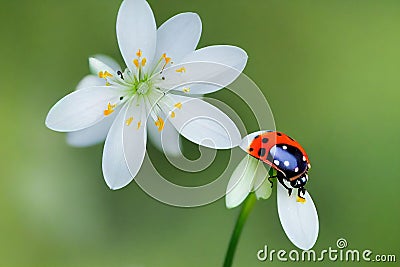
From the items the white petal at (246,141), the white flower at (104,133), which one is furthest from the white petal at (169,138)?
the white petal at (246,141)

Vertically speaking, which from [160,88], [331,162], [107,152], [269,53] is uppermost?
[269,53]

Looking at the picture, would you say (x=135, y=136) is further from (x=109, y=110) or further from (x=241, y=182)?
(x=241, y=182)

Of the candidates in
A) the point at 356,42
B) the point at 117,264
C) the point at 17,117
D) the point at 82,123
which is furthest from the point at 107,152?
the point at 356,42

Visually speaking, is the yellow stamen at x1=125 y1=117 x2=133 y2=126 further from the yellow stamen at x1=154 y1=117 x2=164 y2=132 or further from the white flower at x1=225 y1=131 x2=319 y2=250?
the white flower at x1=225 y1=131 x2=319 y2=250

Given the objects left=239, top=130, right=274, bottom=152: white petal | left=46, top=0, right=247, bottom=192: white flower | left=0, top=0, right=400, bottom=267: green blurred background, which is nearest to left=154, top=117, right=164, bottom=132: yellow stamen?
left=46, top=0, right=247, bottom=192: white flower

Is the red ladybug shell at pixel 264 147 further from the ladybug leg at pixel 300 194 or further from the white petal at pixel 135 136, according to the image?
the white petal at pixel 135 136

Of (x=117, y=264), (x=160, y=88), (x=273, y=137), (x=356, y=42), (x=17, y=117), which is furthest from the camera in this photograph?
(x=356, y=42)

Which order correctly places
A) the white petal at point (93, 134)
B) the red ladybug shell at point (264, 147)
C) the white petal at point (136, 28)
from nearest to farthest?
the red ladybug shell at point (264, 147), the white petal at point (136, 28), the white petal at point (93, 134)

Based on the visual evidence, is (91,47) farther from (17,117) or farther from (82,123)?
(82,123)
